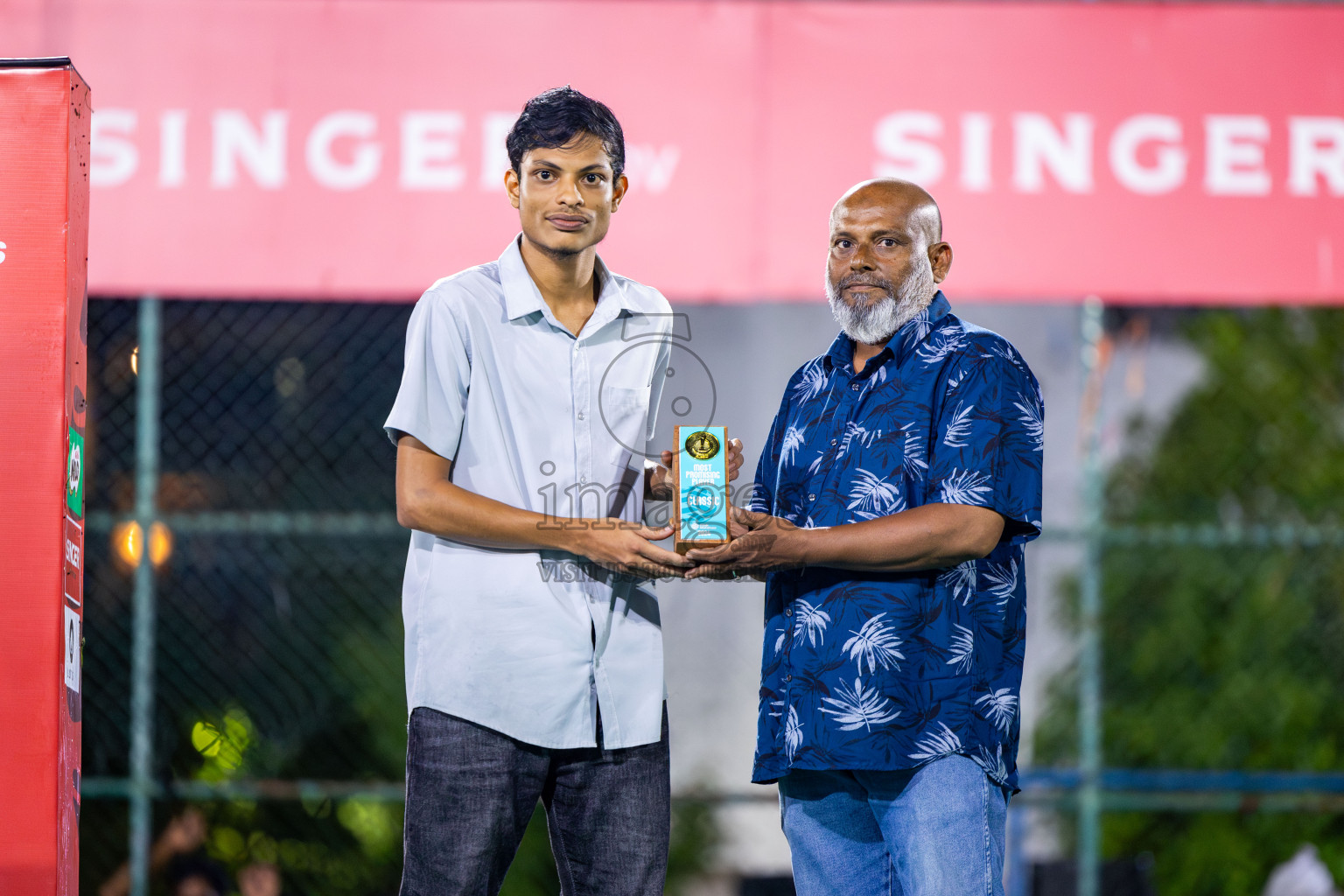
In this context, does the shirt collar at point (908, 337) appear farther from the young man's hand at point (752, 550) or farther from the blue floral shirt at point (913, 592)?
the young man's hand at point (752, 550)

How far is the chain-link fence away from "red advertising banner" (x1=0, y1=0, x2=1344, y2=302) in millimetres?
575

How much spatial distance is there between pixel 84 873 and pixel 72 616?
3.90 metres

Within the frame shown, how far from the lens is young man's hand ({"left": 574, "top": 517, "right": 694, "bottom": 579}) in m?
2.42

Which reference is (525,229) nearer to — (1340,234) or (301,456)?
(1340,234)

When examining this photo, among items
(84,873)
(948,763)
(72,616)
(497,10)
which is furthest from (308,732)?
(948,763)

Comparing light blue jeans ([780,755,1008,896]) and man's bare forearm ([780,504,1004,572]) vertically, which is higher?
man's bare forearm ([780,504,1004,572])

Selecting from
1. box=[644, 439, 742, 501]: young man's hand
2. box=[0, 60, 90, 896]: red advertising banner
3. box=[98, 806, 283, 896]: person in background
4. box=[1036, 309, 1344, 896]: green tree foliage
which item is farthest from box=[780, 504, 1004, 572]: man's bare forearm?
box=[1036, 309, 1344, 896]: green tree foliage

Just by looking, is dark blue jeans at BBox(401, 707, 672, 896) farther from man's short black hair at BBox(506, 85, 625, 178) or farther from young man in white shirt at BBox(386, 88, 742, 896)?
man's short black hair at BBox(506, 85, 625, 178)

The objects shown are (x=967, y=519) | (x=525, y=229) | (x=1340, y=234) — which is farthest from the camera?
(x=1340, y=234)

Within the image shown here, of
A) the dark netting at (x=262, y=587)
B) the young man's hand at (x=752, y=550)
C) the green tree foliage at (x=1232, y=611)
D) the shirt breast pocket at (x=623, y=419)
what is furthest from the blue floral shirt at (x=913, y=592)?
the green tree foliage at (x=1232, y=611)

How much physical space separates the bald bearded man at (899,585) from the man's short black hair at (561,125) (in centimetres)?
50

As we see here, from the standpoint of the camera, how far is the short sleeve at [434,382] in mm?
2455

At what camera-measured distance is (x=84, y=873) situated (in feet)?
19.0

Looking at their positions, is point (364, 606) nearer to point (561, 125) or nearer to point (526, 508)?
point (526, 508)
